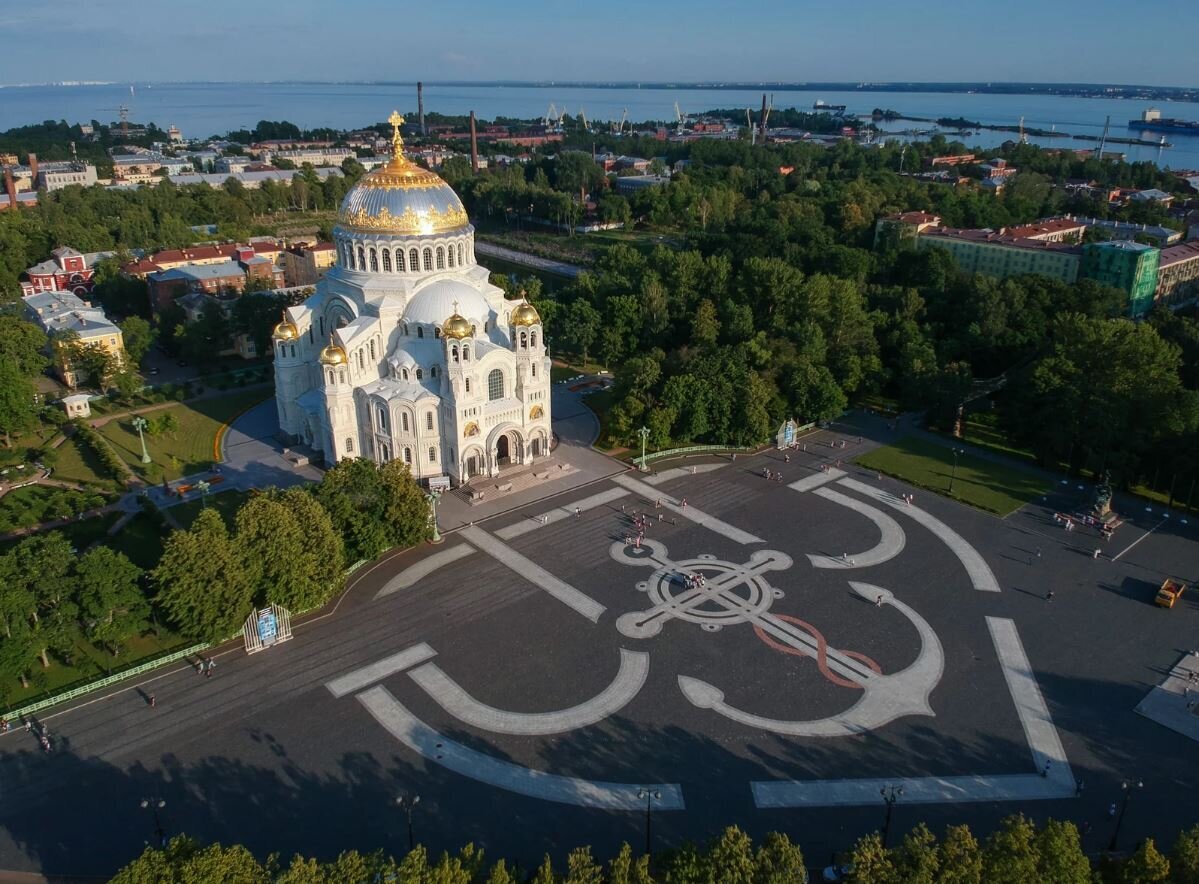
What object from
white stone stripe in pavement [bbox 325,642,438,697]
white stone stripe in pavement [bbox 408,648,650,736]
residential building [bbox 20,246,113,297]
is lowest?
white stone stripe in pavement [bbox 408,648,650,736]

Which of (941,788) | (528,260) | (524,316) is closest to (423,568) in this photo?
(524,316)

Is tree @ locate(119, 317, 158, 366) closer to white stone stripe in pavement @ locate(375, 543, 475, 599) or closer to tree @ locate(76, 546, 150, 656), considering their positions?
Result: tree @ locate(76, 546, 150, 656)

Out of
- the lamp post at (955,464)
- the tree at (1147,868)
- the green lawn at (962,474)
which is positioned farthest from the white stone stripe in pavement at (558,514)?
the tree at (1147,868)

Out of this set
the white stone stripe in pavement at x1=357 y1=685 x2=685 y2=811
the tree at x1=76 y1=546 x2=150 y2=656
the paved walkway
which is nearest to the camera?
the white stone stripe in pavement at x1=357 y1=685 x2=685 y2=811

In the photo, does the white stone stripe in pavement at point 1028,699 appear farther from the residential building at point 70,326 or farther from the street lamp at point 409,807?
the residential building at point 70,326

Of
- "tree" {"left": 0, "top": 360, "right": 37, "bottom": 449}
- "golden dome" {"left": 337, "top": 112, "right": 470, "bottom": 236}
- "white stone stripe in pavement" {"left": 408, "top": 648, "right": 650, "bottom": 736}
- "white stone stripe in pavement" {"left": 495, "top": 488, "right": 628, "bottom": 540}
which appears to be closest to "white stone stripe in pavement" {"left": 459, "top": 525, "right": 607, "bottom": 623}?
"white stone stripe in pavement" {"left": 495, "top": 488, "right": 628, "bottom": 540}

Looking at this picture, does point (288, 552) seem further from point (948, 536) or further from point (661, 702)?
point (948, 536)
